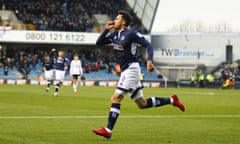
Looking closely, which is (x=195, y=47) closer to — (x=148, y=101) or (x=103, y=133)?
(x=148, y=101)

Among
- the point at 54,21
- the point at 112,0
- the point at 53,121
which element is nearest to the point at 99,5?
the point at 112,0

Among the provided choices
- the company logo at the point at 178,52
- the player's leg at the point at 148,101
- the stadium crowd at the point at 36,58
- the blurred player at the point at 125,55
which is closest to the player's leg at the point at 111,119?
the blurred player at the point at 125,55

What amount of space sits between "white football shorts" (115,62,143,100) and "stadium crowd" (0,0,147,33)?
175 feet

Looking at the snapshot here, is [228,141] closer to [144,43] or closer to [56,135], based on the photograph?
[144,43]

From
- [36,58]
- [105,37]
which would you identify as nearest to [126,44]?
[105,37]

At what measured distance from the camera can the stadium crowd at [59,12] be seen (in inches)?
2576

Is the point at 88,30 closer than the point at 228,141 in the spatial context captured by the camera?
No

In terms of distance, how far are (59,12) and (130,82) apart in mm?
55681

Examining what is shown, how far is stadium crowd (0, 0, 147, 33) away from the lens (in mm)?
65438

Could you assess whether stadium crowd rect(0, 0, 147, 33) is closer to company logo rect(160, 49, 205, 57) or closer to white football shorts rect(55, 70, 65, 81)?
company logo rect(160, 49, 205, 57)

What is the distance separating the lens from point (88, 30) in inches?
2704

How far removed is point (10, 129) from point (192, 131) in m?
3.79

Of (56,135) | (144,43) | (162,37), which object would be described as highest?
(144,43)

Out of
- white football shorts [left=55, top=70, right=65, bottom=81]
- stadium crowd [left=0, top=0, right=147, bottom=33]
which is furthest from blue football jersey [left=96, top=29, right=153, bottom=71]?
stadium crowd [left=0, top=0, right=147, bottom=33]
